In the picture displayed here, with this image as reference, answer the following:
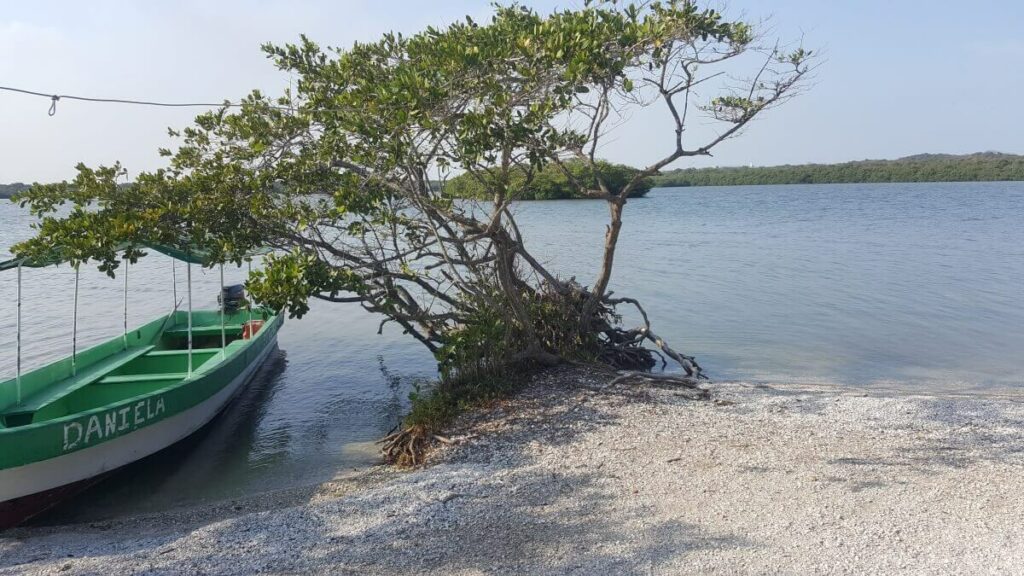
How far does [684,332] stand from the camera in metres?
15.5

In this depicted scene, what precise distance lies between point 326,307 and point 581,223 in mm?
26911

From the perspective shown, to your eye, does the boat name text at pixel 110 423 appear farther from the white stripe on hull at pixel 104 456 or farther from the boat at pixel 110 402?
the white stripe on hull at pixel 104 456

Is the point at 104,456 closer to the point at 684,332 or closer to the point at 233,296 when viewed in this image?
the point at 233,296

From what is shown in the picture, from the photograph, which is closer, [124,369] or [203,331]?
[124,369]

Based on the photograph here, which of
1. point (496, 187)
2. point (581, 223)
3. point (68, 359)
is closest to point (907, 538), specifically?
point (496, 187)

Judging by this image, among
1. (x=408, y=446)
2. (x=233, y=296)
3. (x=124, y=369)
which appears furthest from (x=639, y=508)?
(x=233, y=296)

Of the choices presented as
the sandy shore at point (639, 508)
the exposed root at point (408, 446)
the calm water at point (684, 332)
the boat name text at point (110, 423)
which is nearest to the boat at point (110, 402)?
the boat name text at point (110, 423)

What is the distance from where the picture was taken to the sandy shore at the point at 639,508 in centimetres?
530

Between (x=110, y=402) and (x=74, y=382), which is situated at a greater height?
(x=74, y=382)

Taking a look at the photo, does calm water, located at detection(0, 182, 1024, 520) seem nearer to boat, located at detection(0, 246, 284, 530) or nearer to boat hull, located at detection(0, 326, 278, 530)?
boat hull, located at detection(0, 326, 278, 530)

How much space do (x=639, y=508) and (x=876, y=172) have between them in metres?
104

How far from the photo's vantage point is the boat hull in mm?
6906

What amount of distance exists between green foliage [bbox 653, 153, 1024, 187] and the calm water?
63.1 m

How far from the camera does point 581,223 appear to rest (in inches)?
1722
